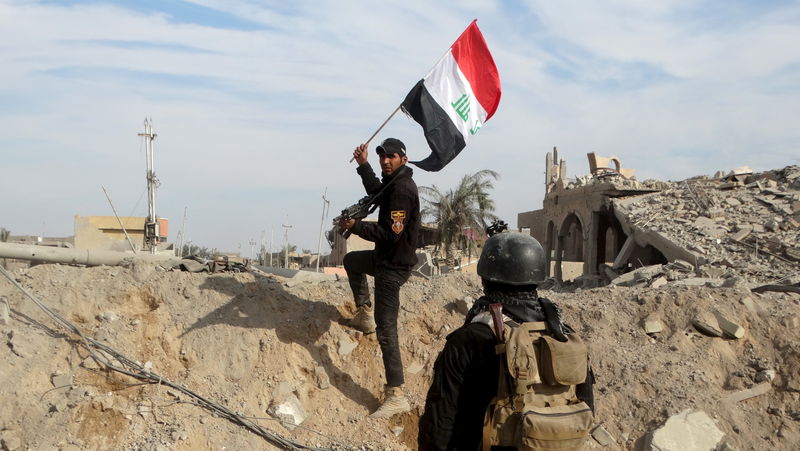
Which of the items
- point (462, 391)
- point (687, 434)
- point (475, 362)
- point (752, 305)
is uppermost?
point (475, 362)

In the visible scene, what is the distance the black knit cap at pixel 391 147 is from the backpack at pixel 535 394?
300 centimetres

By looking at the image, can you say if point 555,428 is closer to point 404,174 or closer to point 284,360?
point 404,174

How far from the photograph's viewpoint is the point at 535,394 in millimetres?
2535

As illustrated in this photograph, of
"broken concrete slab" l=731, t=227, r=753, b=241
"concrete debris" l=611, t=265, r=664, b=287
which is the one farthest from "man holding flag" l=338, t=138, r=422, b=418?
"broken concrete slab" l=731, t=227, r=753, b=241

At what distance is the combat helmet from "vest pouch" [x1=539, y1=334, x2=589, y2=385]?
0.29 m

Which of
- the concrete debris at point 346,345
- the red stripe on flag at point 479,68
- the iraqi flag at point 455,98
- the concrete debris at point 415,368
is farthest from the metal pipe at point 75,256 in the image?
the red stripe on flag at point 479,68

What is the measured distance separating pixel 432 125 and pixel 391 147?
3.87 feet

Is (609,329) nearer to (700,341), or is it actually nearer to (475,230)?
(700,341)

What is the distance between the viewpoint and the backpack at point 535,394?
242 cm

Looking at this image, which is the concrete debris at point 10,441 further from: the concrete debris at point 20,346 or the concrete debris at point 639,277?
the concrete debris at point 639,277

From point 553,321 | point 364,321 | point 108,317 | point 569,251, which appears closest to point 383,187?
point 364,321

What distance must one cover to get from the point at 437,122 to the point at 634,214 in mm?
→ 11351

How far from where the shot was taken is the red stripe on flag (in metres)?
6.78

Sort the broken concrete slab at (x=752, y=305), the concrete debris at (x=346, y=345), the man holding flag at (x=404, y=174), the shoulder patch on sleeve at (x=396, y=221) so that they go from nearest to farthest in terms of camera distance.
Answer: the shoulder patch on sleeve at (x=396, y=221), the man holding flag at (x=404, y=174), the concrete debris at (x=346, y=345), the broken concrete slab at (x=752, y=305)
